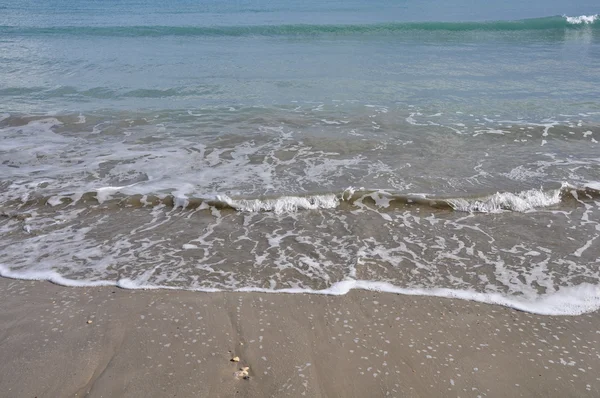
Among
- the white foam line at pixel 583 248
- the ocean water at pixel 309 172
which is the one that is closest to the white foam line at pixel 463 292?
the ocean water at pixel 309 172

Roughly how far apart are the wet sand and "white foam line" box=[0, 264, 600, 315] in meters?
0.09

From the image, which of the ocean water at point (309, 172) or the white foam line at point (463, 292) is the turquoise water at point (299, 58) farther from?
the white foam line at point (463, 292)

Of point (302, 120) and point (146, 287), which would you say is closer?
point (146, 287)

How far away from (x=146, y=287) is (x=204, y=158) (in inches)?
147

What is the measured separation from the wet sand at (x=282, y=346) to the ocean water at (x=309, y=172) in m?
0.27

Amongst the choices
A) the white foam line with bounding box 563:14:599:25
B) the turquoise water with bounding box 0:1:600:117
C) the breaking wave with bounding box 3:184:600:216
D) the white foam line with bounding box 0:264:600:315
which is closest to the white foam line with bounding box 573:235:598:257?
the white foam line with bounding box 0:264:600:315

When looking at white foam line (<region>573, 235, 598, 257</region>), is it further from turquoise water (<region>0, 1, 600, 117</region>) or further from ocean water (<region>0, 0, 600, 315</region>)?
turquoise water (<region>0, 1, 600, 117</region>)

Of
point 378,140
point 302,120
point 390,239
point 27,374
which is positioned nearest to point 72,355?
point 27,374

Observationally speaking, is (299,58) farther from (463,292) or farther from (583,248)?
(463,292)

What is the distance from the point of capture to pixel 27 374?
3.34 m

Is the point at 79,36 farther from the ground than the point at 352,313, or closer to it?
farther from the ground

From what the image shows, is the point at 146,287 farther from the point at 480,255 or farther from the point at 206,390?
the point at 480,255

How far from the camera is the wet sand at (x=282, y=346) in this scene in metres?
3.24

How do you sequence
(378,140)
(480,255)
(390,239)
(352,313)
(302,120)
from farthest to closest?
(302,120) < (378,140) < (390,239) < (480,255) < (352,313)
